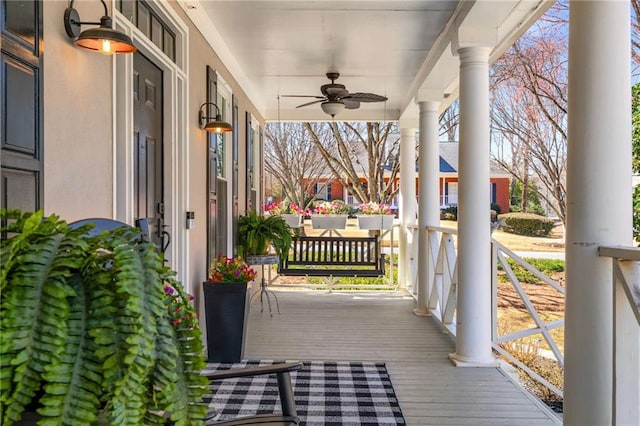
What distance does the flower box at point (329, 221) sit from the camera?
269 inches

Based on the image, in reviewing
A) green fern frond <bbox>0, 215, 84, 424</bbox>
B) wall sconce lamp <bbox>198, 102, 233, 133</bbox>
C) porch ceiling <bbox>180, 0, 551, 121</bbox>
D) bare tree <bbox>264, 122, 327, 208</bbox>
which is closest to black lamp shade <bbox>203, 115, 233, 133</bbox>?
wall sconce lamp <bbox>198, 102, 233, 133</bbox>

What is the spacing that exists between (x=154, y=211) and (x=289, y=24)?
5.99 ft

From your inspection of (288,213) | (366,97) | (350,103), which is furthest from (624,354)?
(288,213)

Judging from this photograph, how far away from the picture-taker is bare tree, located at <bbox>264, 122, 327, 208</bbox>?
1416 centimetres

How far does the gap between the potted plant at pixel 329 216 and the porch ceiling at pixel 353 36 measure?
1.73 m

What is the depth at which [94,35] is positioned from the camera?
1903 mm

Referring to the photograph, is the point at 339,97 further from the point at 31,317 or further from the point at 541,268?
the point at 541,268

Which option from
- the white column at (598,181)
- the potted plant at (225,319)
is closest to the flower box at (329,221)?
the potted plant at (225,319)

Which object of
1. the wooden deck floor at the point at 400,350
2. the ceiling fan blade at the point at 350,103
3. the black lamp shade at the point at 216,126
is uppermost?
the ceiling fan blade at the point at 350,103

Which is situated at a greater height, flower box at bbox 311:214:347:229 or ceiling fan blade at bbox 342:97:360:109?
ceiling fan blade at bbox 342:97:360:109

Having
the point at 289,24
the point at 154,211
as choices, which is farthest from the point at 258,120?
the point at 154,211

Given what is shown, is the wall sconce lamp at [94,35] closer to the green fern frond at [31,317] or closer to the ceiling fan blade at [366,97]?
the green fern frond at [31,317]

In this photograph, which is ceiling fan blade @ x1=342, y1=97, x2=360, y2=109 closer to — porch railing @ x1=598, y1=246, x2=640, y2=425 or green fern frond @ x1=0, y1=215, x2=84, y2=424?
porch railing @ x1=598, y1=246, x2=640, y2=425

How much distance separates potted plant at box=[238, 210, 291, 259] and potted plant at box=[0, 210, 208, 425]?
162 inches
